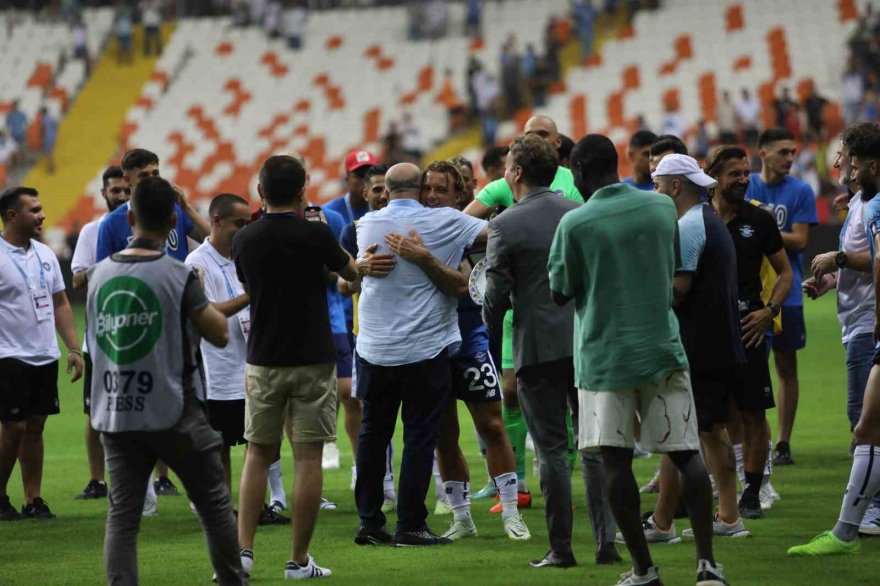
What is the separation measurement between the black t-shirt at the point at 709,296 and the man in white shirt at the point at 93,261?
3998 mm

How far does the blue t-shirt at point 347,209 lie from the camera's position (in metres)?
10.5

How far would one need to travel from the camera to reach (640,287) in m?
6.40

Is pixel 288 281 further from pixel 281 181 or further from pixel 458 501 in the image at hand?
pixel 458 501

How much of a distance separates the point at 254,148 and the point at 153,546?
2762 centimetres

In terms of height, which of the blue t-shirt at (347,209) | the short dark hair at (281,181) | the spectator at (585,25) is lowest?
the blue t-shirt at (347,209)

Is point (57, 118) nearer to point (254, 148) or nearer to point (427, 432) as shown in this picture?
point (254, 148)

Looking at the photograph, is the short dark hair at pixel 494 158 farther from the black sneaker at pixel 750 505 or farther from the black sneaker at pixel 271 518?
the black sneaker at pixel 750 505

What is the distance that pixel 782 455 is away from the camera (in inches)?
418

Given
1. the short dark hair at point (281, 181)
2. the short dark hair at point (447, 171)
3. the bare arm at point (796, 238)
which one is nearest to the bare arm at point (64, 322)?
the short dark hair at point (447, 171)

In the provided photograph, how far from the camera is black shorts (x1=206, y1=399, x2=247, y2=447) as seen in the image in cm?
872

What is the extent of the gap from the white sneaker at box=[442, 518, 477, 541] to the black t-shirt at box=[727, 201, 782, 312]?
2.03 meters

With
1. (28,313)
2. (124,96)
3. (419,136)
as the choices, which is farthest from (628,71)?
(28,313)

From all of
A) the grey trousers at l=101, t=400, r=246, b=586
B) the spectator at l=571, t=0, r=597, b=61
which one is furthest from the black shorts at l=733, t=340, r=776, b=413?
the spectator at l=571, t=0, r=597, b=61

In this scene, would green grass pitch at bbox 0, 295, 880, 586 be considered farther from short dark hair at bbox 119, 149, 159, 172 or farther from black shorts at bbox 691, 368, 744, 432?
short dark hair at bbox 119, 149, 159, 172
